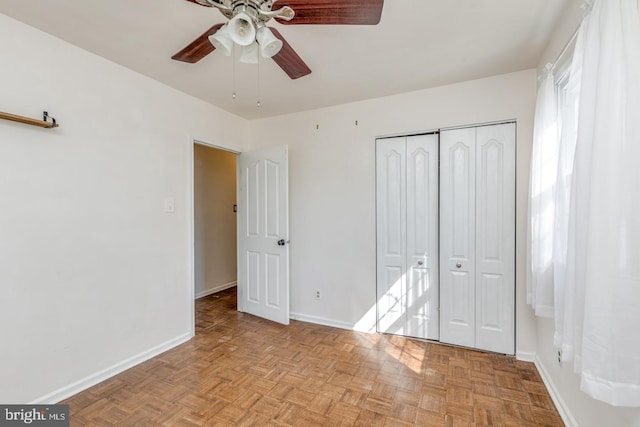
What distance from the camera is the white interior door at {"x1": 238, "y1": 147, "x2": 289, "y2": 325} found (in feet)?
11.0

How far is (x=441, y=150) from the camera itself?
9.15 ft

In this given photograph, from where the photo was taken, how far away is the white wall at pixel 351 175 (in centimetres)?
254

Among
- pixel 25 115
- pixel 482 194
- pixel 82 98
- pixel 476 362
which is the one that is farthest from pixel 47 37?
pixel 476 362

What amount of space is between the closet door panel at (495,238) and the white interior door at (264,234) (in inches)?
78.1

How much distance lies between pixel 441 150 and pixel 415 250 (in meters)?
1.02

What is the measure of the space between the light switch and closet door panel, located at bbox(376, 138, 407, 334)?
2.08 meters

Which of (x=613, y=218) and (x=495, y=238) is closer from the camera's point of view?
(x=613, y=218)

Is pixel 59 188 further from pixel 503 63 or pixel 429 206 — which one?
pixel 503 63

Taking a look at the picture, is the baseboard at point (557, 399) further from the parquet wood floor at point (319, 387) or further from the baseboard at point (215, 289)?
the baseboard at point (215, 289)

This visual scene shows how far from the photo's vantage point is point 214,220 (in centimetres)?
472

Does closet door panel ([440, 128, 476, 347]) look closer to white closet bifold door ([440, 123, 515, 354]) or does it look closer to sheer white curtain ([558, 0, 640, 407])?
white closet bifold door ([440, 123, 515, 354])

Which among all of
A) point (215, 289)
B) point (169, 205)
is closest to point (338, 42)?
point (169, 205)

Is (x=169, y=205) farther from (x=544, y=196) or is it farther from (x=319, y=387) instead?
(x=544, y=196)

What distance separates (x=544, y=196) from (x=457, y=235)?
0.90 metres
